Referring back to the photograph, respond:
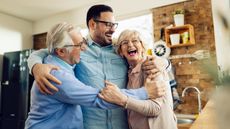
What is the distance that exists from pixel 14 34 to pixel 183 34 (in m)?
3.47

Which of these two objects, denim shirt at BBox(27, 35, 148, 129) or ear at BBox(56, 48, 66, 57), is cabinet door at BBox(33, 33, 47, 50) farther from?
ear at BBox(56, 48, 66, 57)

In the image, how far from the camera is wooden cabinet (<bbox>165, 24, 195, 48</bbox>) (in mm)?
3289

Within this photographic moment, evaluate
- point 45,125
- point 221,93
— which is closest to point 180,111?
point 45,125

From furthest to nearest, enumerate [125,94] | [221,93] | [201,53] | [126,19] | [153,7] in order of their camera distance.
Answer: [126,19] < [153,7] < [201,53] < [125,94] < [221,93]

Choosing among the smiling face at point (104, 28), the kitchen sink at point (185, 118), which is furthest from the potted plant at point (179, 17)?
the smiling face at point (104, 28)

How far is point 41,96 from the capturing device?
1.12 m

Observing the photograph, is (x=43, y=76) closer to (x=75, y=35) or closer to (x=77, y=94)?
(x=77, y=94)

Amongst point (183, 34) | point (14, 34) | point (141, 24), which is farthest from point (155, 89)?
point (14, 34)

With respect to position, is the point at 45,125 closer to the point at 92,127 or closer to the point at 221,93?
the point at 92,127

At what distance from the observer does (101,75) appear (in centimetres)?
131

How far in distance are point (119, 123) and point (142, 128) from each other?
0.14 meters

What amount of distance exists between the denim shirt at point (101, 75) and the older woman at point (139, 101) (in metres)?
0.05

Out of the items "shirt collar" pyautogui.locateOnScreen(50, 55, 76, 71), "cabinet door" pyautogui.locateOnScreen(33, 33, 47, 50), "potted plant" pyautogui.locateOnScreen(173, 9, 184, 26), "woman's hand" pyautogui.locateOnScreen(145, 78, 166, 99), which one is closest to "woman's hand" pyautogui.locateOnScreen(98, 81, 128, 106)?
"woman's hand" pyautogui.locateOnScreen(145, 78, 166, 99)

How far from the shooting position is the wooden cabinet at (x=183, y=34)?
3.29 meters
